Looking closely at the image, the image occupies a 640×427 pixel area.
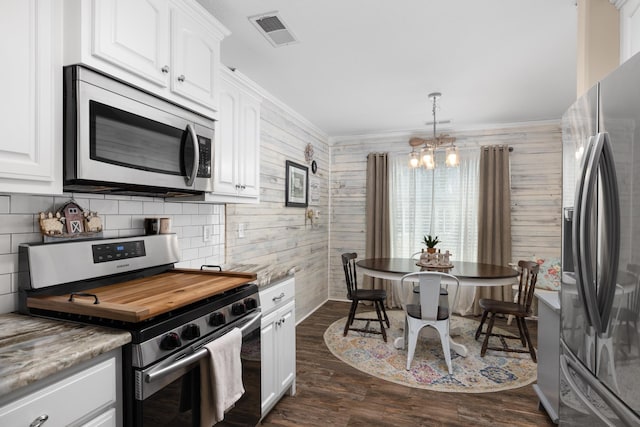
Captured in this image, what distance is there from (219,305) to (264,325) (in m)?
0.55

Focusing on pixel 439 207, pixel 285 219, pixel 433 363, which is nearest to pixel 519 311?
pixel 433 363

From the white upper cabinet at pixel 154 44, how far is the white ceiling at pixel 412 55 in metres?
0.30

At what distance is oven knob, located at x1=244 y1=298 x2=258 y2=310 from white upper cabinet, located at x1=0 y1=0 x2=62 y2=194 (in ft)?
3.25

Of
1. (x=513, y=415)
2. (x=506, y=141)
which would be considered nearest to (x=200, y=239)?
(x=513, y=415)

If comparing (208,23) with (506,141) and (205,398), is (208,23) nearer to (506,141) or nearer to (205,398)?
(205,398)

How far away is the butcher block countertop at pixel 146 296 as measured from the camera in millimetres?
1264

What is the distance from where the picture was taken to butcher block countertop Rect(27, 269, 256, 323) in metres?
1.26

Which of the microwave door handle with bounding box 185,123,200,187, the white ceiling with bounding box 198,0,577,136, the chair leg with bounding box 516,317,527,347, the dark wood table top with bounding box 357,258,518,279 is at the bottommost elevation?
the chair leg with bounding box 516,317,527,347

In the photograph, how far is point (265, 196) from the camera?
3488mm

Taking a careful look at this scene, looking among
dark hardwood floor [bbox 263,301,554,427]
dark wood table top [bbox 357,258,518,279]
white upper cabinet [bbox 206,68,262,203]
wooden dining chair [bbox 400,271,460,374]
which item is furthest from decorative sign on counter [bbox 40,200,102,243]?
dark wood table top [bbox 357,258,518,279]

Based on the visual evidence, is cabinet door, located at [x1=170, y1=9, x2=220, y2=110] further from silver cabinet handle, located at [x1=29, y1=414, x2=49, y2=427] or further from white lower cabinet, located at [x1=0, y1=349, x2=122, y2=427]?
silver cabinet handle, located at [x1=29, y1=414, x2=49, y2=427]

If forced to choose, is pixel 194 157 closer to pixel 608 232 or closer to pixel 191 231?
pixel 191 231

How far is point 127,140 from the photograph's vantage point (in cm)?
150

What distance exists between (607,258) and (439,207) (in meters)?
3.65
